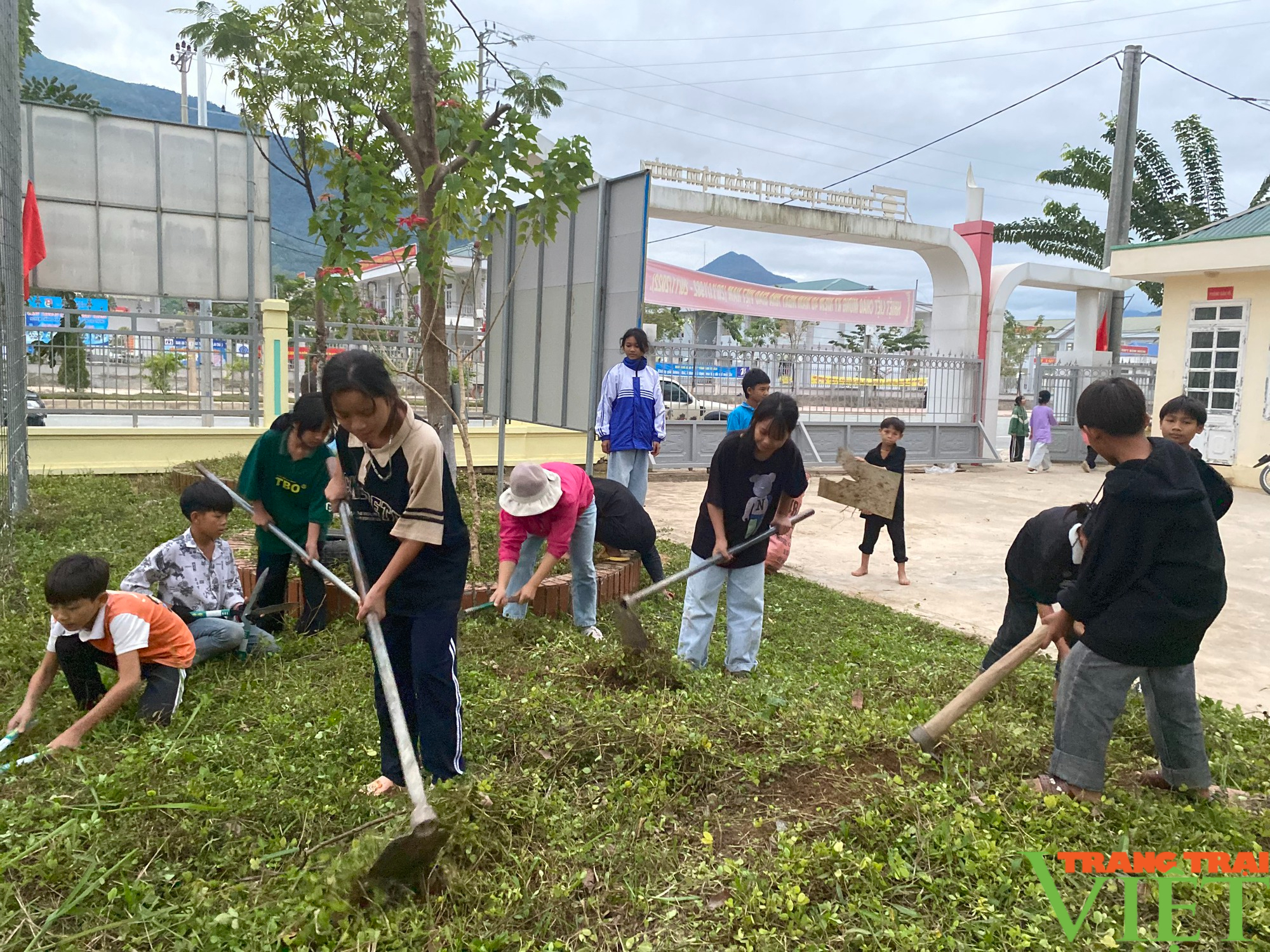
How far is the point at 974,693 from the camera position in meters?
3.06

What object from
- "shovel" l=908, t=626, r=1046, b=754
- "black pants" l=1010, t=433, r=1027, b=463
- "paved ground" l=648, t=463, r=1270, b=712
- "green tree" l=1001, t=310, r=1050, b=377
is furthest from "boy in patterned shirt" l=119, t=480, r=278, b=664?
"green tree" l=1001, t=310, r=1050, b=377

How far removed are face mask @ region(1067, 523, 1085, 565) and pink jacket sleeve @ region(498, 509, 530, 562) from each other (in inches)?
95.1

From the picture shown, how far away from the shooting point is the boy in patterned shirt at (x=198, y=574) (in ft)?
12.8

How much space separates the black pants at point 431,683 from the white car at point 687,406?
11.0m

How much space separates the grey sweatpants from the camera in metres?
2.82

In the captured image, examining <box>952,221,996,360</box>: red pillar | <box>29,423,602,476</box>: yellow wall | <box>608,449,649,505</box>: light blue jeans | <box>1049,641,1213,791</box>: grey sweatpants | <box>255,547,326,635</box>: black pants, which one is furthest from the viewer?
<box>952,221,996,360</box>: red pillar

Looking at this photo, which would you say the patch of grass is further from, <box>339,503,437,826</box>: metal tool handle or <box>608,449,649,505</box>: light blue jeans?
<box>608,449,649,505</box>: light blue jeans

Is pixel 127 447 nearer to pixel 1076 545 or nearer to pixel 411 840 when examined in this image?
pixel 411 840

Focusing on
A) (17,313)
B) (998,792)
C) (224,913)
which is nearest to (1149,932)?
(998,792)

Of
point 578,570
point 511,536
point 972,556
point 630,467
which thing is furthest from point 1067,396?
point 511,536

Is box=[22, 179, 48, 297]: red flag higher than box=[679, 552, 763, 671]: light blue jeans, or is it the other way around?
box=[22, 179, 48, 297]: red flag

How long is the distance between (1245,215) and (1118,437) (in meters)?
14.5

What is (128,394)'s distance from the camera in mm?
9641

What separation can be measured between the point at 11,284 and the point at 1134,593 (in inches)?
296
